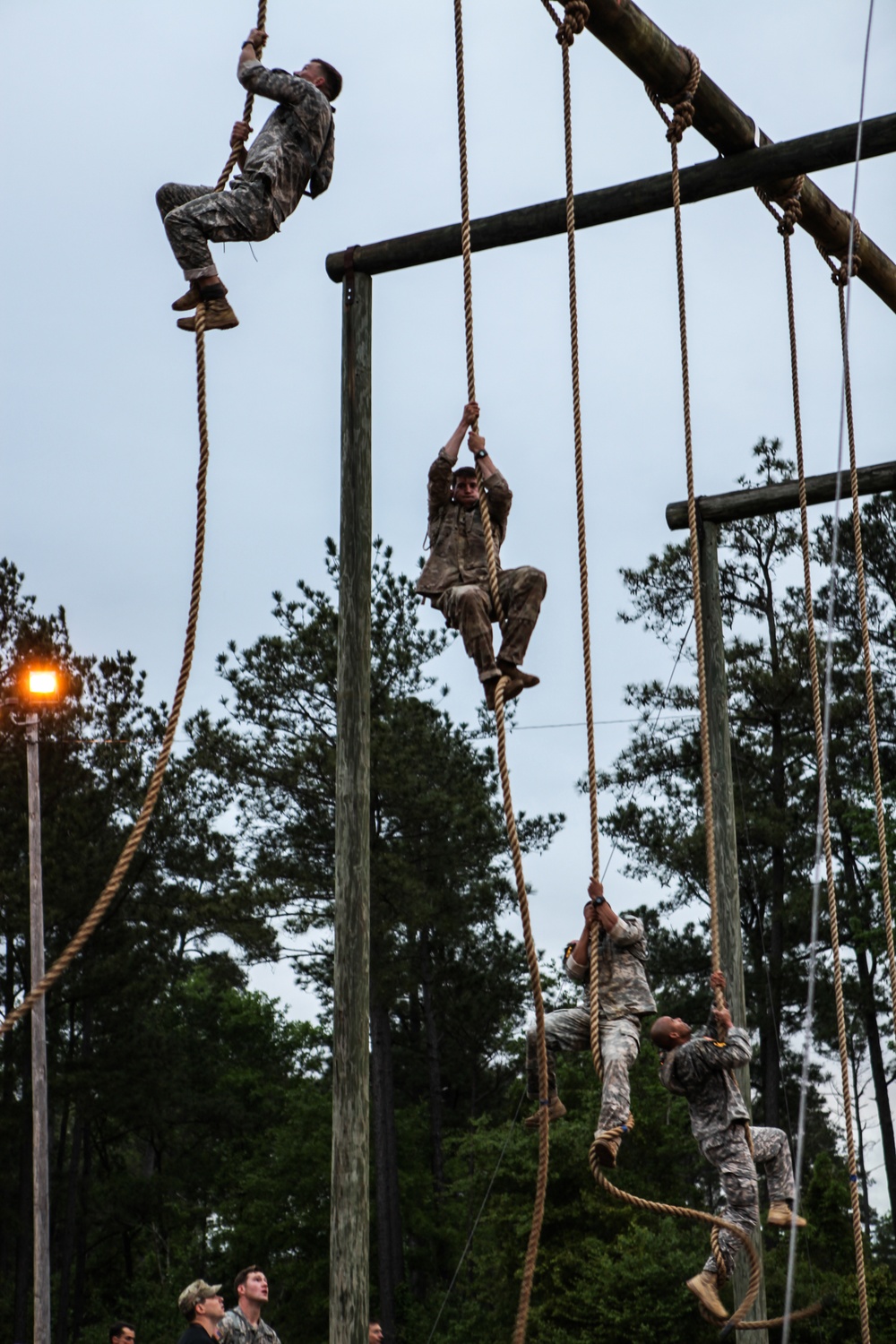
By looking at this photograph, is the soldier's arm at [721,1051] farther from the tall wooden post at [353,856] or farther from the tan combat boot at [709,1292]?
the tall wooden post at [353,856]

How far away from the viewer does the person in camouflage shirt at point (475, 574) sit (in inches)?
261

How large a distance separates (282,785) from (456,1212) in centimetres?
871

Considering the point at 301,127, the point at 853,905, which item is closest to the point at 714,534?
the point at 301,127

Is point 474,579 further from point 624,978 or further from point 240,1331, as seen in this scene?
point 240,1331

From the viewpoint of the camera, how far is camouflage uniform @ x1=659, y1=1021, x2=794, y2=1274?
24.6 feet

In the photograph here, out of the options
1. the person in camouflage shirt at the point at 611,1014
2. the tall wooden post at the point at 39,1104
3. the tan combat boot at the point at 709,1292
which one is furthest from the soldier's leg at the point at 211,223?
the tall wooden post at the point at 39,1104

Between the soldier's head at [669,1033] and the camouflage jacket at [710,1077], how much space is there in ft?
0.14

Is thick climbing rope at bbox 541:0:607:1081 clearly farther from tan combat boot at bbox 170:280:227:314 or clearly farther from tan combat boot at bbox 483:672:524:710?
tan combat boot at bbox 170:280:227:314

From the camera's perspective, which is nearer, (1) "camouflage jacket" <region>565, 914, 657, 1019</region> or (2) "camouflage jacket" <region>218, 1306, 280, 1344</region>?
(2) "camouflage jacket" <region>218, 1306, 280, 1344</region>

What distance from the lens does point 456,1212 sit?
90.7 ft

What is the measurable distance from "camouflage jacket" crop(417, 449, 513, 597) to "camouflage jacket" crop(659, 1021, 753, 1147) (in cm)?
235

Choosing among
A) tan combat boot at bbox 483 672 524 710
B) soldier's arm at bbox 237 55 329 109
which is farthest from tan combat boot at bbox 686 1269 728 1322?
soldier's arm at bbox 237 55 329 109

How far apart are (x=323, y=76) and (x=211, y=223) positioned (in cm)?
99

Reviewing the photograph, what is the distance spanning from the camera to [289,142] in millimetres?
5855
